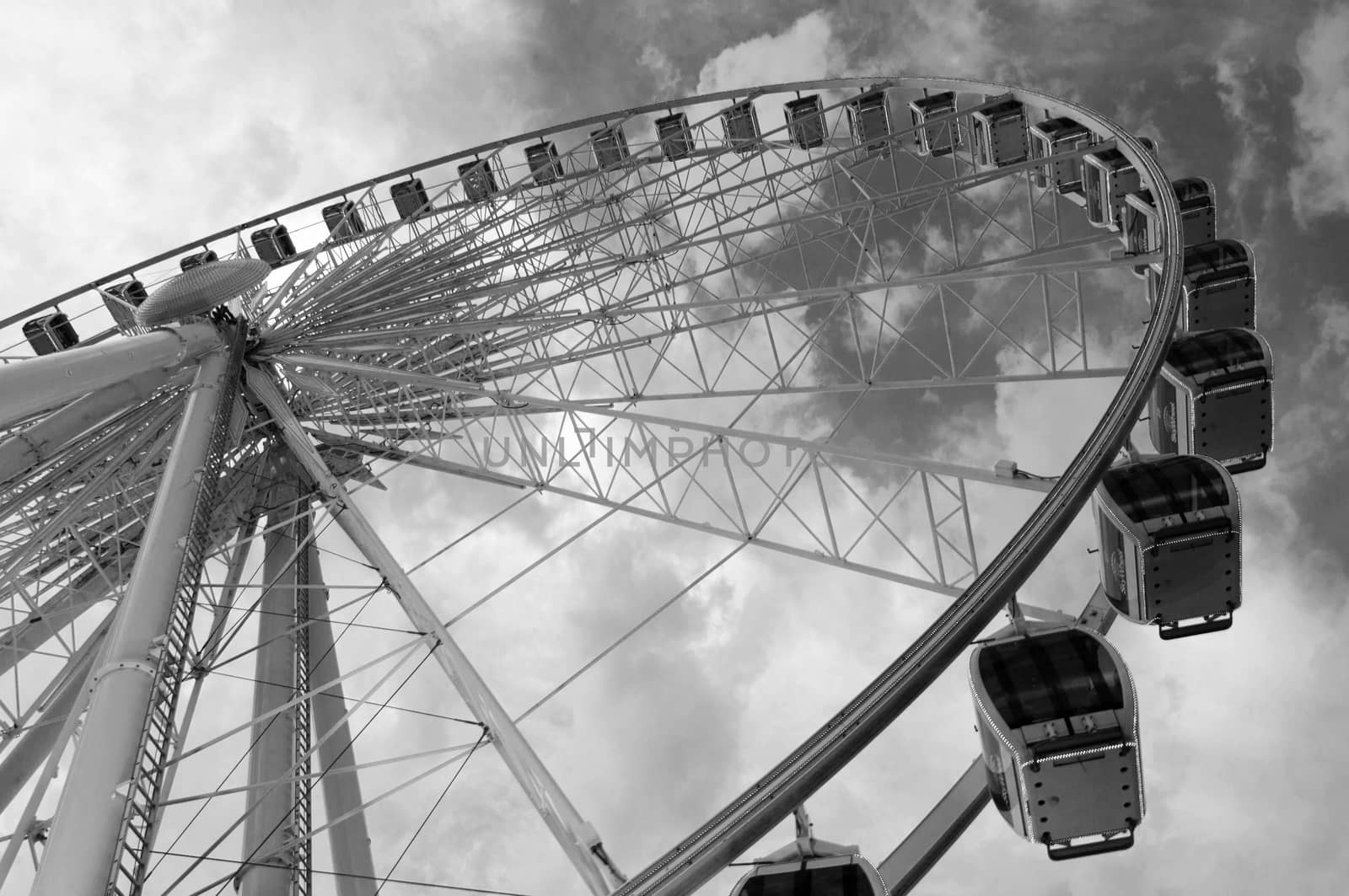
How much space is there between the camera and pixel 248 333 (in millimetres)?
16406

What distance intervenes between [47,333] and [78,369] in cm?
1722

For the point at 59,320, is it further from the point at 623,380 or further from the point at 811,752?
the point at 811,752

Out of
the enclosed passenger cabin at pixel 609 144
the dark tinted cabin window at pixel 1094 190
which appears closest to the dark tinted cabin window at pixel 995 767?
the dark tinted cabin window at pixel 1094 190

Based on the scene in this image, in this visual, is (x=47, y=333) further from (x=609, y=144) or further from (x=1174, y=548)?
(x=1174, y=548)

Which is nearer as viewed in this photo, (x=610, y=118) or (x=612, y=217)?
(x=612, y=217)

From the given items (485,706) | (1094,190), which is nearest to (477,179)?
(1094,190)

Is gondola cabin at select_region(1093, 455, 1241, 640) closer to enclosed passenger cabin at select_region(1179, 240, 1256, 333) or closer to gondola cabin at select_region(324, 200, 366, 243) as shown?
enclosed passenger cabin at select_region(1179, 240, 1256, 333)

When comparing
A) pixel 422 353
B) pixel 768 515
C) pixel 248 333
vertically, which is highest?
pixel 248 333

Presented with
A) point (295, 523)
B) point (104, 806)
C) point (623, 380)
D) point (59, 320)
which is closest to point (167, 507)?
point (104, 806)

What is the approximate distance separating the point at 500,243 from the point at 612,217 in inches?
114

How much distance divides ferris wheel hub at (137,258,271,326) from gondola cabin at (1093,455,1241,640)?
11.7 meters

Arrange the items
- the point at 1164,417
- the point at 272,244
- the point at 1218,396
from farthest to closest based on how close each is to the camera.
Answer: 1. the point at 272,244
2. the point at 1164,417
3. the point at 1218,396

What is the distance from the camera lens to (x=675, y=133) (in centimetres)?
2412

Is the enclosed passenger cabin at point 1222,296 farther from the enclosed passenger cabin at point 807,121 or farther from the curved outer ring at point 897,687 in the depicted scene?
the enclosed passenger cabin at point 807,121
